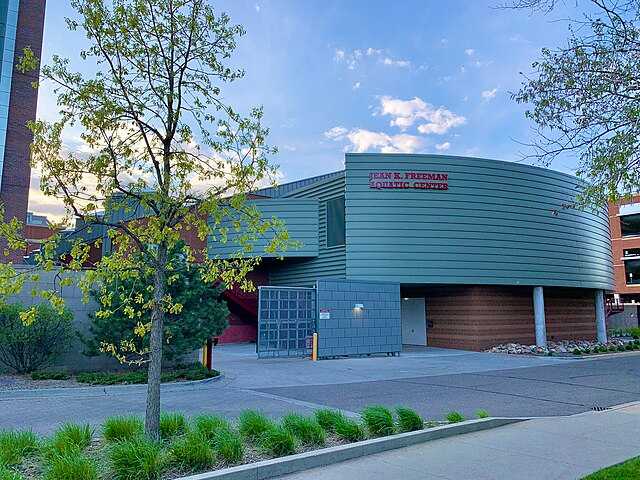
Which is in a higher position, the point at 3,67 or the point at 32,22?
the point at 32,22

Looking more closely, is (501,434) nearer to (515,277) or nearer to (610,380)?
(610,380)

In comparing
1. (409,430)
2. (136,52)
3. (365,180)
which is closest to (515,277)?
(365,180)

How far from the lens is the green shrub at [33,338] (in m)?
12.5

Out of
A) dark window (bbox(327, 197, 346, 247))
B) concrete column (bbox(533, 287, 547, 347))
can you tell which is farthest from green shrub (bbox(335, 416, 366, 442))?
Result: concrete column (bbox(533, 287, 547, 347))

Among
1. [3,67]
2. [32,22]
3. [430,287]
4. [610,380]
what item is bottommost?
[610,380]

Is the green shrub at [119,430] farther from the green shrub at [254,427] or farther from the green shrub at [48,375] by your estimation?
the green shrub at [48,375]

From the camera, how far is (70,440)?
5.82 metres

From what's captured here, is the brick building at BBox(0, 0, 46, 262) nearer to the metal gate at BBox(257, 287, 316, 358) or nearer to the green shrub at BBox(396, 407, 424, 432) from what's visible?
the metal gate at BBox(257, 287, 316, 358)

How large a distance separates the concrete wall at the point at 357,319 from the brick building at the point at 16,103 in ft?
66.4

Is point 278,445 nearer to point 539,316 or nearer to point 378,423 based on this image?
point 378,423

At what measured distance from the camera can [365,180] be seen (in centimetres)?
2545

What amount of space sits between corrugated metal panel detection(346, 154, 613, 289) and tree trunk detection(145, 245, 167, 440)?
749 inches

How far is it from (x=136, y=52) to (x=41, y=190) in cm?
198

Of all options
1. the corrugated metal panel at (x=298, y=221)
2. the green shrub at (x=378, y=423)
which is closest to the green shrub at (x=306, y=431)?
the green shrub at (x=378, y=423)
